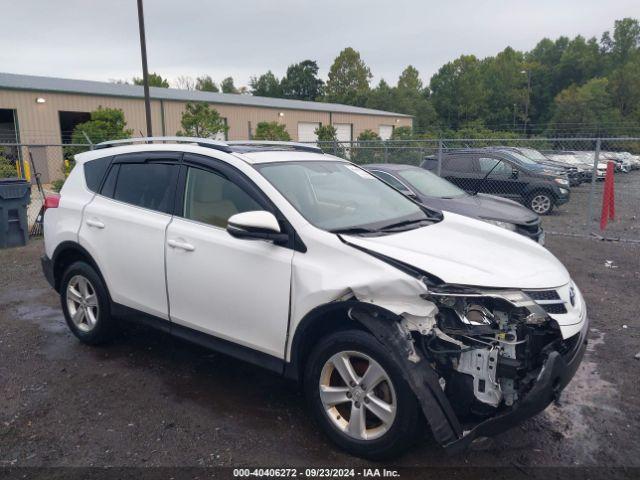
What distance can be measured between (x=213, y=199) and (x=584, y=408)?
3.00 meters

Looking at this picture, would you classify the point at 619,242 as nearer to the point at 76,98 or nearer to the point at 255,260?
the point at 255,260

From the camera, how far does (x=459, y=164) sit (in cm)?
1284

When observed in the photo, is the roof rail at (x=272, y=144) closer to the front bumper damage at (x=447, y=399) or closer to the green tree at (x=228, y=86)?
the front bumper damage at (x=447, y=399)

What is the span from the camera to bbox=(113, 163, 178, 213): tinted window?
3.95 meters

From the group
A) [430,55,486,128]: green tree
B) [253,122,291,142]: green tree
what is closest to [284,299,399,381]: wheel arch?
[253,122,291,142]: green tree

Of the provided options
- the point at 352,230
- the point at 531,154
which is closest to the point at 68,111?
the point at 531,154

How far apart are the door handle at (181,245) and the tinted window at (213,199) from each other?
7.7 inches

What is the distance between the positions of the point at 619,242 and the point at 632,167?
1312 cm

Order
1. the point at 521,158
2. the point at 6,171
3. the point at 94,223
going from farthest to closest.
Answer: the point at 521,158 < the point at 6,171 < the point at 94,223

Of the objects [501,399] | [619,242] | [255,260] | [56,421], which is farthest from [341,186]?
[619,242]

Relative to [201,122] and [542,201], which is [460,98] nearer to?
[201,122]

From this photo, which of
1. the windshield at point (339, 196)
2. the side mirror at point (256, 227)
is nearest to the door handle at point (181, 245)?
the side mirror at point (256, 227)

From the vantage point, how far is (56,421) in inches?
136

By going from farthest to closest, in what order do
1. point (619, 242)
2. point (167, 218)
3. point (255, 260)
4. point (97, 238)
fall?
point (619, 242)
point (97, 238)
point (167, 218)
point (255, 260)
